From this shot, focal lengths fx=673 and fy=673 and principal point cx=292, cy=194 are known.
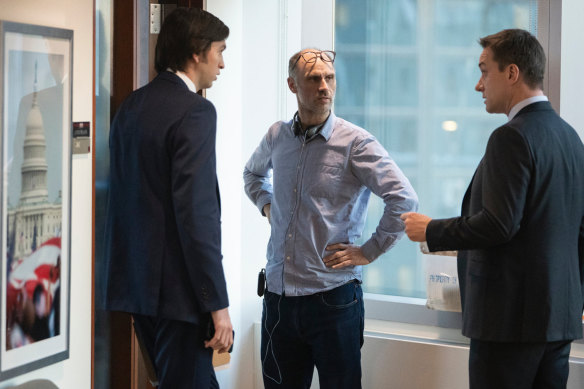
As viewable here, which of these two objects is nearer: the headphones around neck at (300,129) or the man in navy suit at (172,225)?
the man in navy suit at (172,225)

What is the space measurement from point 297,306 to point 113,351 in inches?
31.4

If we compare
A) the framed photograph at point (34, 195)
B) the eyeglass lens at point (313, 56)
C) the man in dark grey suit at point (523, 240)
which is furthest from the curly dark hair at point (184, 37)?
the man in dark grey suit at point (523, 240)

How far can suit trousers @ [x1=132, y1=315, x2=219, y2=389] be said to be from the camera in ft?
5.98

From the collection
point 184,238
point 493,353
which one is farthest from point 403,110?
point 184,238

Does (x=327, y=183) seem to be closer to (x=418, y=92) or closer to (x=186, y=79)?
(x=186, y=79)

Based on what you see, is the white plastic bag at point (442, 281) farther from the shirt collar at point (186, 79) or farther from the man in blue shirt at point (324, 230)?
the shirt collar at point (186, 79)

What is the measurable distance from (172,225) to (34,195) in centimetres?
59

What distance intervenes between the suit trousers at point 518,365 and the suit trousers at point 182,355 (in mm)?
780

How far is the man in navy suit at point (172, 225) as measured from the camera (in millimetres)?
1765

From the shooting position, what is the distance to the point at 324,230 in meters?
2.38

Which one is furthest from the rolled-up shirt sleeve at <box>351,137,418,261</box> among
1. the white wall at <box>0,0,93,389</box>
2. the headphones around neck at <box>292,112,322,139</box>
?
the white wall at <box>0,0,93,389</box>

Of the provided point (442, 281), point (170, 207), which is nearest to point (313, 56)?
point (170, 207)

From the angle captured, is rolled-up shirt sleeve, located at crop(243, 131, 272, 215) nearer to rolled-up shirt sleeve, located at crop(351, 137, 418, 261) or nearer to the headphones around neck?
the headphones around neck

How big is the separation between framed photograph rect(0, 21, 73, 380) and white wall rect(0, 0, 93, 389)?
0.12ft
